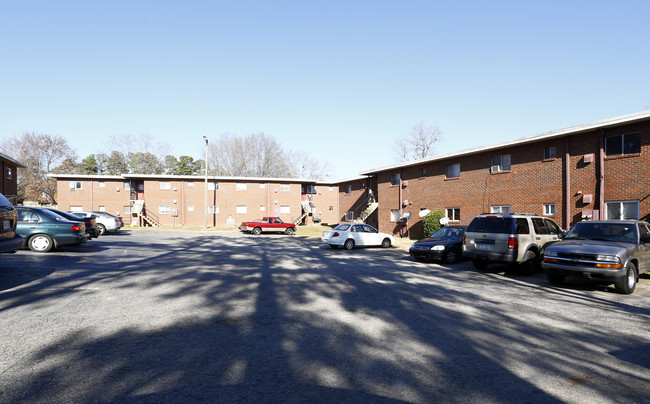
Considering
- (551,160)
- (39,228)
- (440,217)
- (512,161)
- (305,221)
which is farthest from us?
(305,221)

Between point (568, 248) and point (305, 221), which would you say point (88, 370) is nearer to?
point (568, 248)

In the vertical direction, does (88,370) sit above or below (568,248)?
below

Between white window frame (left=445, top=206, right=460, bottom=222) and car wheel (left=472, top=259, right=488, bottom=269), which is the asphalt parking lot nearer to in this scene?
car wheel (left=472, top=259, right=488, bottom=269)

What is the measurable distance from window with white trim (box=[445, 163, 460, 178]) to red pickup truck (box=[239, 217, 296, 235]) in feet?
50.1

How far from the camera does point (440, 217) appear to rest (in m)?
23.5

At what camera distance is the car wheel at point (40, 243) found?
1266 cm

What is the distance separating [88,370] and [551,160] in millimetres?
19644

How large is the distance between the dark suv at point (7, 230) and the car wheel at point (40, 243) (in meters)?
4.36

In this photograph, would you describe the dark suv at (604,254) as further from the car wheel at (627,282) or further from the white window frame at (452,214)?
the white window frame at (452,214)

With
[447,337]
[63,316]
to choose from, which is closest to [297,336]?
[447,337]

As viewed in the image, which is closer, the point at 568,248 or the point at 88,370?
the point at 88,370

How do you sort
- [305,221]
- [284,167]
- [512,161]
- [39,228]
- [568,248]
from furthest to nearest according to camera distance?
[284,167] < [305,221] < [512,161] < [39,228] < [568,248]

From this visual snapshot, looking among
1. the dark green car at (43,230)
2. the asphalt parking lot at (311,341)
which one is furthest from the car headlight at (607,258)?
the dark green car at (43,230)

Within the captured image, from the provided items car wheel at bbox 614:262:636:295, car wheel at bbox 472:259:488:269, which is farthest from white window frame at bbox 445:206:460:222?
car wheel at bbox 614:262:636:295
